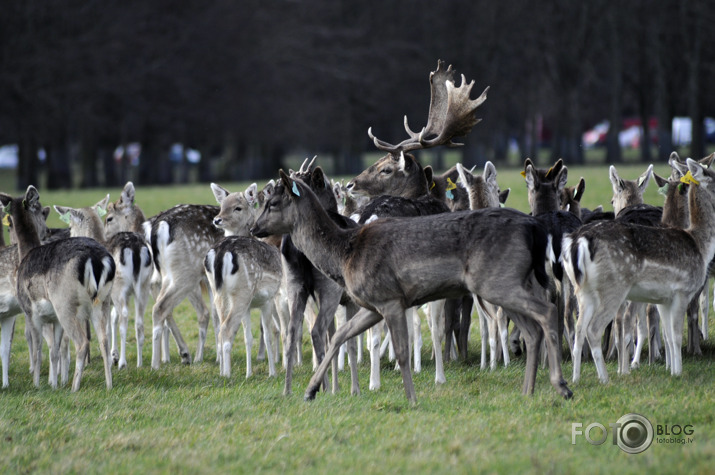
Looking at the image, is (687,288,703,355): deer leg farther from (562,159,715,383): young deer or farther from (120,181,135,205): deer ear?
(120,181,135,205): deer ear

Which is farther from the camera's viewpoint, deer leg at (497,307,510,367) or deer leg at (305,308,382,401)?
deer leg at (497,307,510,367)

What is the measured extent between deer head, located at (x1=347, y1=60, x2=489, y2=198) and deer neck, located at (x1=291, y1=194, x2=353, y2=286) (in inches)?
95.0

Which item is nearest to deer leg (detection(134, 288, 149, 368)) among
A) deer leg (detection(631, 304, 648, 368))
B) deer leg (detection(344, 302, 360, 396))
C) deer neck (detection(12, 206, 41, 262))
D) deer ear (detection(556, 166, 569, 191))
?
deer neck (detection(12, 206, 41, 262))

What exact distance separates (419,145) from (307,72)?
32.0 m

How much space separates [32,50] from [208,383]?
26.8m

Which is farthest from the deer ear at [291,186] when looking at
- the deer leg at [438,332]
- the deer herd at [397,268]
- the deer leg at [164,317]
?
the deer leg at [164,317]

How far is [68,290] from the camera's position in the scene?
7617 mm

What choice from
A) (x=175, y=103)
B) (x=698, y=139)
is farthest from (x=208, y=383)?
(x=175, y=103)

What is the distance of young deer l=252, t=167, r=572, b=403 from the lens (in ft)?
21.1

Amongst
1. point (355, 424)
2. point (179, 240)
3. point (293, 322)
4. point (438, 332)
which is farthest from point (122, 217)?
point (355, 424)

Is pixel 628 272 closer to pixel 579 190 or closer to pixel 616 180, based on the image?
pixel 579 190

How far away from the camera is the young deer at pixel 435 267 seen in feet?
21.1

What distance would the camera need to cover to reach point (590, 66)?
1468 inches

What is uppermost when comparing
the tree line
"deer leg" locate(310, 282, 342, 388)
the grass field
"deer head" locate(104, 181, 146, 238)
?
the tree line
